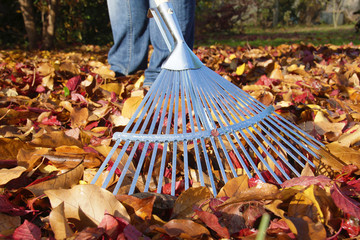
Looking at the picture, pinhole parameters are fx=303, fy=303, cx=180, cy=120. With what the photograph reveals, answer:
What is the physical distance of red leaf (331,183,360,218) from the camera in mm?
764

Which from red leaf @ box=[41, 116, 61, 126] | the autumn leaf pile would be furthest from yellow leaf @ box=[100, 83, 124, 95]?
red leaf @ box=[41, 116, 61, 126]

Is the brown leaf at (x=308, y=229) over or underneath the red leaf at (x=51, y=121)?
underneath

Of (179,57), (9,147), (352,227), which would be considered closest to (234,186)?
(352,227)

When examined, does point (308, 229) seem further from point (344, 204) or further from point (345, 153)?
point (345, 153)

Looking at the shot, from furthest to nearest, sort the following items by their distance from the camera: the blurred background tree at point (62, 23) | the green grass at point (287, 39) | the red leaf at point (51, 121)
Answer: the green grass at point (287, 39)
the blurred background tree at point (62, 23)
the red leaf at point (51, 121)

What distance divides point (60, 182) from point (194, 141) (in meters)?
0.46

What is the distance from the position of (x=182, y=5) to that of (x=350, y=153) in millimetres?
1486

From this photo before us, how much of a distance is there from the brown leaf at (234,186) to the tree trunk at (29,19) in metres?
7.81

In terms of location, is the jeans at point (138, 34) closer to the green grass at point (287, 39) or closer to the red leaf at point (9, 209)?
the red leaf at point (9, 209)

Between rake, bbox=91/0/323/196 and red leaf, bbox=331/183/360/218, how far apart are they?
0.66 feet

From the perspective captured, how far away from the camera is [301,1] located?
20.0 metres

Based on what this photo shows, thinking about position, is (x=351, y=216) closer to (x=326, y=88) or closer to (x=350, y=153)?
(x=350, y=153)

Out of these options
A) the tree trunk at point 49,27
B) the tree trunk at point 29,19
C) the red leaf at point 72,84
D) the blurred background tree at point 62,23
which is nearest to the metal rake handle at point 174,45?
the red leaf at point 72,84

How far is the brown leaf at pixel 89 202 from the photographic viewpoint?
30.5 inches
